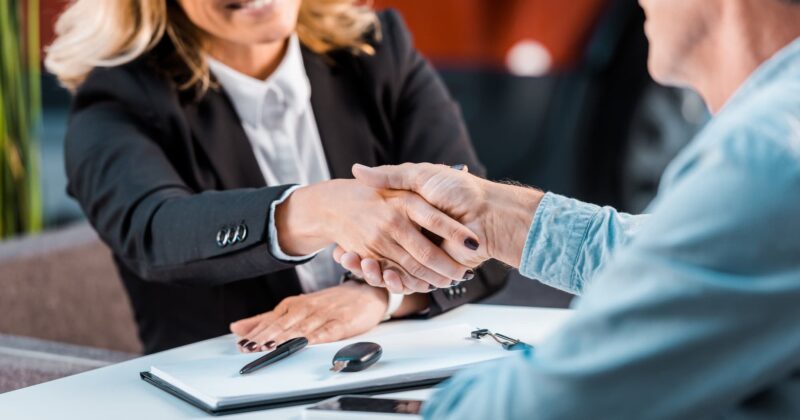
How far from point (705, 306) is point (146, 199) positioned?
128 cm

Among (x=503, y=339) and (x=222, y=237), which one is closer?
(x=503, y=339)

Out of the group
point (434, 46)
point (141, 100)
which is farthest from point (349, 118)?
point (434, 46)

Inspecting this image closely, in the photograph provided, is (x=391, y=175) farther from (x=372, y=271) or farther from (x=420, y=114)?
(x=420, y=114)

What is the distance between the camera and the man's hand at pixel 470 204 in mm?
1539

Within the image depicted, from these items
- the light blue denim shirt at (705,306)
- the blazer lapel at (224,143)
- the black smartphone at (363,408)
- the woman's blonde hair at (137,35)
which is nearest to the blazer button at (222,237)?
the blazer lapel at (224,143)

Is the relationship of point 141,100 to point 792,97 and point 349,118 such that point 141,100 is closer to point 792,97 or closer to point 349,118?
point 349,118

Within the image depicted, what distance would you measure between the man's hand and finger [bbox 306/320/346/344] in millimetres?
102

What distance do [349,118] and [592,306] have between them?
1.46 metres

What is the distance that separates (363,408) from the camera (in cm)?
111

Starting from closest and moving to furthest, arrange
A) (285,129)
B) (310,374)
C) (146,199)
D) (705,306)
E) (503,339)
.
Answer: (705,306), (310,374), (503,339), (146,199), (285,129)

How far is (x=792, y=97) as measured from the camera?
800 millimetres

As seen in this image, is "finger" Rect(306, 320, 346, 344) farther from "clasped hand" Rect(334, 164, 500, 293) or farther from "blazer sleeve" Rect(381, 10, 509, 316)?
"blazer sleeve" Rect(381, 10, 509, 316)

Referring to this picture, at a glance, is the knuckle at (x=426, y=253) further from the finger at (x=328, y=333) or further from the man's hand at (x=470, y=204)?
the finger at (x=328, y=333)

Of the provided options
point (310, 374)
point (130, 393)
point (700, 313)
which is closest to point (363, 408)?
point (310, 374)
